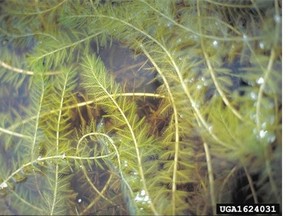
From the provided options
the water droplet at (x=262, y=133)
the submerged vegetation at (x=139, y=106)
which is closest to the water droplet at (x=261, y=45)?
the submerged vegetation at (x=139, y=106)

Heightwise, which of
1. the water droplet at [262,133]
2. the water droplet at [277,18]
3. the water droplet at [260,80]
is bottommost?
the water droplet at [262,133]

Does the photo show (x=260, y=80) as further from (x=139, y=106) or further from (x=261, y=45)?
(x=139, y=106)

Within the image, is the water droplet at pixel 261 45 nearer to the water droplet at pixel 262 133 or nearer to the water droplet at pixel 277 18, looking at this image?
the water droplet at pixel 277 18

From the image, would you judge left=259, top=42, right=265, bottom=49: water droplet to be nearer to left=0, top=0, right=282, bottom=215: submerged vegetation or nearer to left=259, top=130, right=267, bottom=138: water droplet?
left=0, top=0, right=282, bottom=215: submerged vegetation

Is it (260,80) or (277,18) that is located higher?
(277,18)

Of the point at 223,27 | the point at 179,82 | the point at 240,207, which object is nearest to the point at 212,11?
the point at 223,27

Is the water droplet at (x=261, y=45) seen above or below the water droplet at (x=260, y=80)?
above

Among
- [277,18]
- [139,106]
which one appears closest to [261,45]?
[277,18]

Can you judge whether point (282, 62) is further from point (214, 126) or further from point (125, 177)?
point (125, 177)

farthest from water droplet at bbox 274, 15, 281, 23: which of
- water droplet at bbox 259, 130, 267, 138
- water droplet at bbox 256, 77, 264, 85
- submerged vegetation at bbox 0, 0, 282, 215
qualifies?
water droplet at bbox 259, 130, 267, 138
